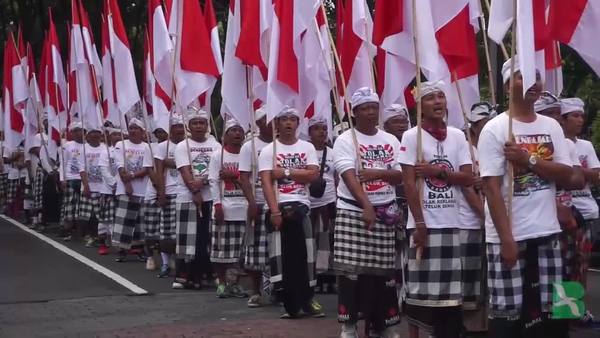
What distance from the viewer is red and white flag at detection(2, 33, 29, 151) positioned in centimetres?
2092

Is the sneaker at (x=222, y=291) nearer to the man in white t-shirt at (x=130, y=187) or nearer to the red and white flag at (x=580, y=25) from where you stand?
the man in white t-shirt at (x=130, y=187)

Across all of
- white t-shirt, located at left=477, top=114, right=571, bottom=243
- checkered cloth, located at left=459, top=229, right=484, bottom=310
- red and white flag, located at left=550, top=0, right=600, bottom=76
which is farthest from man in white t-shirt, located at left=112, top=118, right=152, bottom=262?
white t-shirt, located at left=477, top=114, right=571, bottom=243

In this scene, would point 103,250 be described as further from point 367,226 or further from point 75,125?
point 367,226

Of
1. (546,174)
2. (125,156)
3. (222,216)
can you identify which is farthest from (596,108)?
(546,174)

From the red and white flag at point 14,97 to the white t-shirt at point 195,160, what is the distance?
9778 millimetres

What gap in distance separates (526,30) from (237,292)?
18.6 feet

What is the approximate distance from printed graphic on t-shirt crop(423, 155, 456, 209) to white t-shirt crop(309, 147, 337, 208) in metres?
3.37

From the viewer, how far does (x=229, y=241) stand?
11086 mm

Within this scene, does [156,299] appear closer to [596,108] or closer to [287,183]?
[287,183]

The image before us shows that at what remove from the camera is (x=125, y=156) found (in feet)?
48.6

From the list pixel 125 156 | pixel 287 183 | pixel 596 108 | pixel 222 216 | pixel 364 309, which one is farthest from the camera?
pixel 596 108

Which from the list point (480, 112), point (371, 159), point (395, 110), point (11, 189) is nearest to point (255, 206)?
point (395, 110)

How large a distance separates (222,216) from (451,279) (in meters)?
4.14

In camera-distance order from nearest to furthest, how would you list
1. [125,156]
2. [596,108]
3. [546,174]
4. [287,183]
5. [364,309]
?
[546,174] → [364,309] → [287,183] → [125,156] → [596,108]
